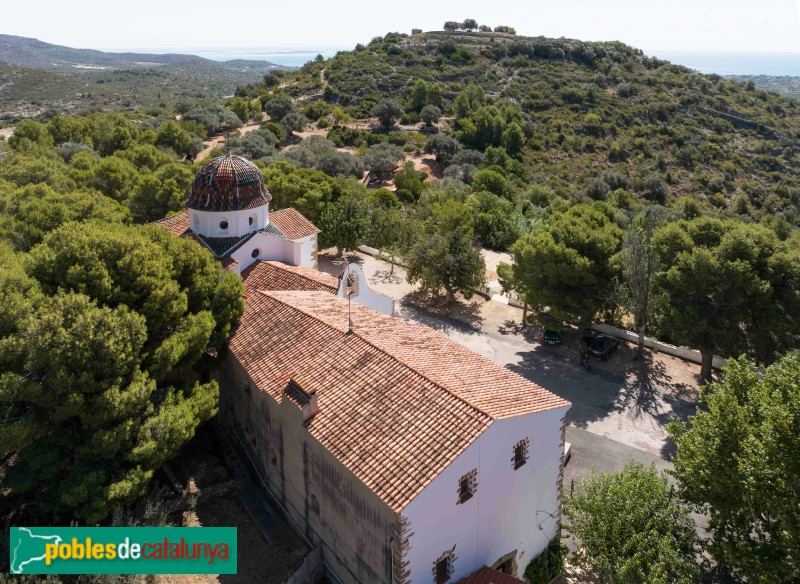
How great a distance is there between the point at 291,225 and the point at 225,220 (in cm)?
435

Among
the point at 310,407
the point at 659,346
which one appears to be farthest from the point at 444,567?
the point at 659,346

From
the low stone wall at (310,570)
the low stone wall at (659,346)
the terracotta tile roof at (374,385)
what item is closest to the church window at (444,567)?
the terracotta tile roof at (374,385)

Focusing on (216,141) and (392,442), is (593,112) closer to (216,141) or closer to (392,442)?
(216,141)

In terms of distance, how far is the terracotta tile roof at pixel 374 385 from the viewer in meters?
13.2

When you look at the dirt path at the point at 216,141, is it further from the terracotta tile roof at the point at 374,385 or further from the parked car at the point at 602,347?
the parked car at the point at 602,347

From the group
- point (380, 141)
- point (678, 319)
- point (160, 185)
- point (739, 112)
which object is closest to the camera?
point (678, 319)

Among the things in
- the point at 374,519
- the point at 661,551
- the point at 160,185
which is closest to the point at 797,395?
the point at 661,551

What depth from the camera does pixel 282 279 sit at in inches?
961

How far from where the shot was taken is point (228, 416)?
21.9m

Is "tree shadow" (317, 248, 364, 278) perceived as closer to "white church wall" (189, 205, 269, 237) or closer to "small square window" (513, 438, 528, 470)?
"white church wall" (189, 205, 269, 237)

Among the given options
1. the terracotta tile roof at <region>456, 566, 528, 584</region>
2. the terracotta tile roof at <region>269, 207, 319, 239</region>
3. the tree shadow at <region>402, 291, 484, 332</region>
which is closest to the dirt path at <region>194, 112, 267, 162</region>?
the terracotta tile roof at <region>269, 207, 319, 239</region>

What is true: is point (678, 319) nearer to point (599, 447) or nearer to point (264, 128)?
point (599, 447)

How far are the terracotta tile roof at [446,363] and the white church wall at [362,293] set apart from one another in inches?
60.9

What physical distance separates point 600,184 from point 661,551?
6618 cm
